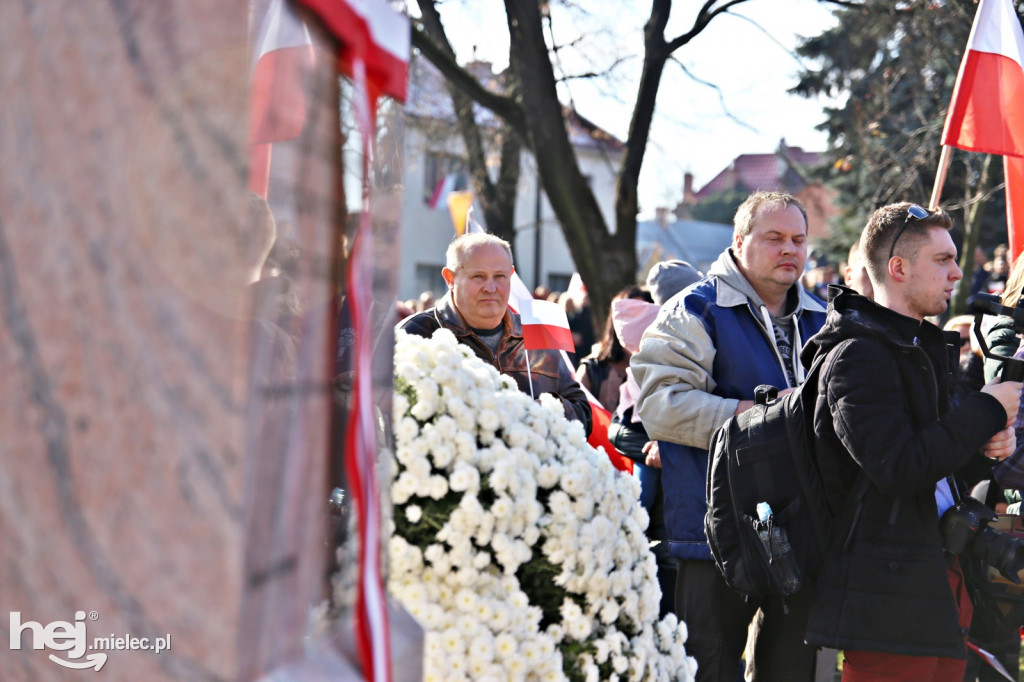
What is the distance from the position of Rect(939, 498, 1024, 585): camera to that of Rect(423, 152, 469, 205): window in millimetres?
21717

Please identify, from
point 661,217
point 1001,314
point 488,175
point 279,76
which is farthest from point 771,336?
point 661,217

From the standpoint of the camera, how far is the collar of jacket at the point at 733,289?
3.90 m

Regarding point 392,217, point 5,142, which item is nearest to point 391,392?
point 392,217

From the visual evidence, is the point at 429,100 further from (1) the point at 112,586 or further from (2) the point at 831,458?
(1) the point at 112,586

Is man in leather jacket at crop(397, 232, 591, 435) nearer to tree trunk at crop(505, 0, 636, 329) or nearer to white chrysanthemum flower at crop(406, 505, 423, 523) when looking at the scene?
white chrysanthemum flower at crop(406, 505, 423, 523)

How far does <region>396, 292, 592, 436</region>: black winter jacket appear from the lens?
400cm

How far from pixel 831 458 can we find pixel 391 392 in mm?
1982

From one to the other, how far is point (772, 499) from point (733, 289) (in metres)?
1.04

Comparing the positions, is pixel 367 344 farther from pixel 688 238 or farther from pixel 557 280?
pixel 688 238

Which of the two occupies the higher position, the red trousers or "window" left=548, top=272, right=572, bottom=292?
A: "window" left=548, top=272, right=572, bottom=292

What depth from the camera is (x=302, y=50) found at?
1157mm

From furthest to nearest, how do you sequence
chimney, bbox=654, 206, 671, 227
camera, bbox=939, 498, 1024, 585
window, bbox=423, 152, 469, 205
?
chimney, bbox=654, 206, 671, 227 → window, bbox=423, 152, 469, 205 → camera, bbox=939, 498, 1024, 585

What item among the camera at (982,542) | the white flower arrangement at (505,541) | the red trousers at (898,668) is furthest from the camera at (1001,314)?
the white flower arrangement at (505,541)

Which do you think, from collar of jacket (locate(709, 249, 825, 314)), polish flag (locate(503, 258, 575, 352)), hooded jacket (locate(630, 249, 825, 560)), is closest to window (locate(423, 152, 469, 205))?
polish flag (locate(503, 258, 575, 352))
